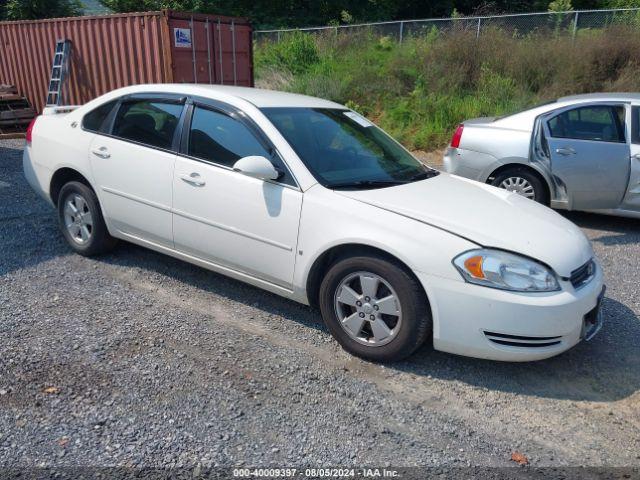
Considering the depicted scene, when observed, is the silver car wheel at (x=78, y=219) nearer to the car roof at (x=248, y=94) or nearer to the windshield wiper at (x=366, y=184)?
the car roof at (x=248, y=94)

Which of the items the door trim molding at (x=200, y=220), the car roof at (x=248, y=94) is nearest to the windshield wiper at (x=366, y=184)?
the door trim molding at (x=200, y=220)

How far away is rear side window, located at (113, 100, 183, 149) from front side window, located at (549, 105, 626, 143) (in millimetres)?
4457

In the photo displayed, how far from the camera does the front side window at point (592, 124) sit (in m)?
6.69

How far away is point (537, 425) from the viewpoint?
3262 mm

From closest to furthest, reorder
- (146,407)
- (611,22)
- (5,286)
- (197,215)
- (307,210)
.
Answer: (146,407)
(307,210)
(197,215)
(5,286)
(611,22)

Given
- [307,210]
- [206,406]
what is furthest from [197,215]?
[206,406]

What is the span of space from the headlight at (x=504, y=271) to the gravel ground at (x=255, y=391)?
66cm

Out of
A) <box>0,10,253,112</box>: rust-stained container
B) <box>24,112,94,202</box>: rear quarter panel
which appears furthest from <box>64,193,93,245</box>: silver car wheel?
<box>0,10,253,112</box>: rust-stained container

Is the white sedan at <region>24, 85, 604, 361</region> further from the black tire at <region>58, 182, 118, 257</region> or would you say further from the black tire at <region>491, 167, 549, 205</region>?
the black tire at <region>491, 167, 549, 205</region>

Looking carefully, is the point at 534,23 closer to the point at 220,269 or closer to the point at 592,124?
the point at 592,124

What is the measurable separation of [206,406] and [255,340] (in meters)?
0.83

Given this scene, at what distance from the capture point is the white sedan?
348 cm

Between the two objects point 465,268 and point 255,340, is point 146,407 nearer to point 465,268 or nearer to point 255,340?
point 255,340

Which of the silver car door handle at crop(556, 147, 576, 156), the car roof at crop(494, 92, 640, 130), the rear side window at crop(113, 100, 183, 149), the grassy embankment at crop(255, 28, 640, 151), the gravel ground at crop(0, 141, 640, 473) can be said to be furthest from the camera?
the grassy embankment at crop(255, 28, 640, 151)
